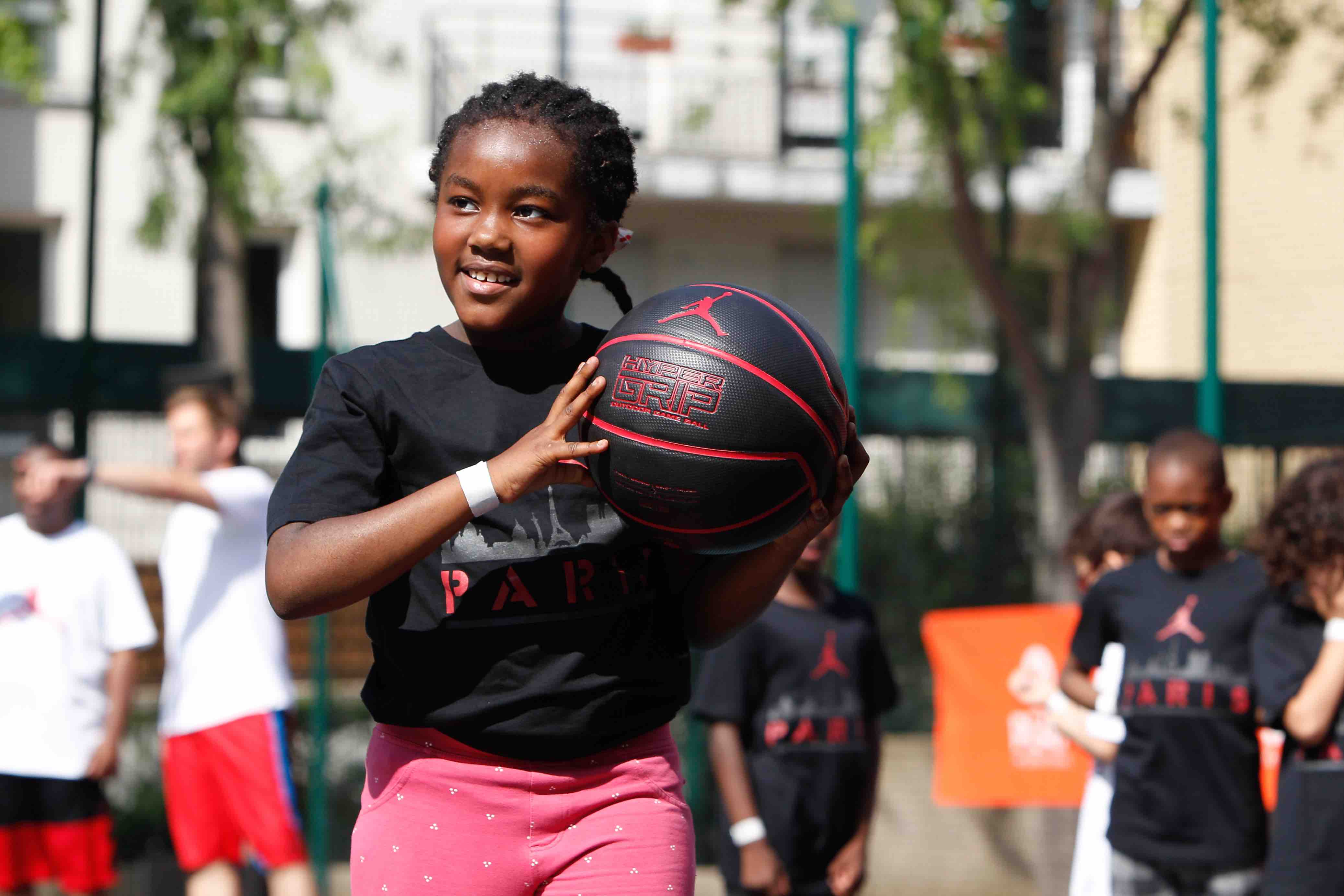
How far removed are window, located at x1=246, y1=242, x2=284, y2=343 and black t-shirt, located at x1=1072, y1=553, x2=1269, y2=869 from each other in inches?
341

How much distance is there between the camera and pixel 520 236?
7.41ft

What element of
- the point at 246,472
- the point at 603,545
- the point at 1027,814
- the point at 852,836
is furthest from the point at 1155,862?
the point at 246,472

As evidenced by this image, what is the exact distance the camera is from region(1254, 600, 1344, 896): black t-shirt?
3.66 m

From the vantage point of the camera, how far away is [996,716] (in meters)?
6.05

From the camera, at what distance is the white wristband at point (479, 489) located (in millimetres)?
2070

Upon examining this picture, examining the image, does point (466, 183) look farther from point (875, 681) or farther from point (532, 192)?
point (875, 681)

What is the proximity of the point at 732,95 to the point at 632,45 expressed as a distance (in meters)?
1.35

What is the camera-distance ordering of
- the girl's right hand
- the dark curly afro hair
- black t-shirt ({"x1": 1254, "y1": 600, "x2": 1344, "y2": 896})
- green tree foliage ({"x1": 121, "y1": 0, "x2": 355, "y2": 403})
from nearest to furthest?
the girl's right hand → the dark curly afro hair → black t-shirt ({"x1": 1254, "y1": 600, "x2": 1344, "y2": 896}) → green tree foliage ({"x1": 121, "y1": 0, "x2": 355, "y2": 403})

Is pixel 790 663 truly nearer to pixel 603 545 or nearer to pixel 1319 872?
pixel 1319 872

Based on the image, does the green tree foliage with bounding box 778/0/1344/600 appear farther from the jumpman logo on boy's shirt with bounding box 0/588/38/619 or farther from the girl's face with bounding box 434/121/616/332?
the girl's face with bounding box 434/121/616/332

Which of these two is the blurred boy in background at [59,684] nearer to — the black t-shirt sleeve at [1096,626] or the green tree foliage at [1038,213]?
the black t-shirt sleeve at [1096,626]

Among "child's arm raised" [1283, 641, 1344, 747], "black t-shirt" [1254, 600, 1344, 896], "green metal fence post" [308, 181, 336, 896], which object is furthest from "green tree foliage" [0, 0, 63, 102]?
"child's arm raised" [1283, 641, 1344, 747]

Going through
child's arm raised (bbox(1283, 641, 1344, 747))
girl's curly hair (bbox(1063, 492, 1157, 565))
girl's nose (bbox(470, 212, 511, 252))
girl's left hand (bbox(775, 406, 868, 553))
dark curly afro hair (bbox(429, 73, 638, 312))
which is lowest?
child's arm raised (bbox(1283, 641, 1344, 747))

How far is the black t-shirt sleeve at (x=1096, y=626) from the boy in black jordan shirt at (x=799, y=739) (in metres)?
0.65
